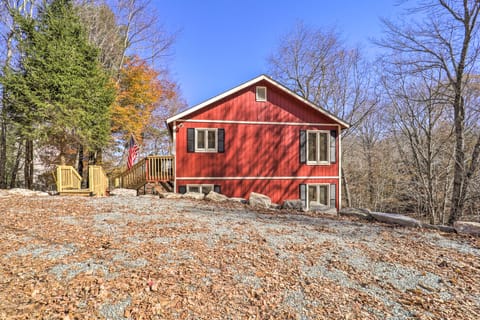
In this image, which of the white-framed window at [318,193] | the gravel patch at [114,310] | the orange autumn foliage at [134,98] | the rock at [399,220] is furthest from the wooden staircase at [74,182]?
the rock at [399,220]

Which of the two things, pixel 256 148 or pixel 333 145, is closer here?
pixel 256 148

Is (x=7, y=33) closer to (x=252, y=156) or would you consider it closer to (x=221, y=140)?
(x=221, y=140)

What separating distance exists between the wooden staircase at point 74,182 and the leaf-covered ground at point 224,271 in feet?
13.1

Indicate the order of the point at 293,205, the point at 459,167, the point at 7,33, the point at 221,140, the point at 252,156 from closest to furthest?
the point at 293,205, the point at 459,167, the point at 221,140, the point at 252,156, the point at 7,33

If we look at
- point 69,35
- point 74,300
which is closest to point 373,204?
point 74,300

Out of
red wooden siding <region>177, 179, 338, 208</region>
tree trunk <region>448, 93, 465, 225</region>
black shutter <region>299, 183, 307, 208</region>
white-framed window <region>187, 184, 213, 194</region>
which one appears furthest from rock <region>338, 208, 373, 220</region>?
white-framed window <region>187, 184, 213, 194</region>

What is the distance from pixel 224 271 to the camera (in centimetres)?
311

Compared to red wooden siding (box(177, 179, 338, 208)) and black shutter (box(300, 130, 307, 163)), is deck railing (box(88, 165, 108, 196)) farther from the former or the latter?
black shutter (box(300, 130, 307, 163))

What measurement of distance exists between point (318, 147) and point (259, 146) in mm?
3031

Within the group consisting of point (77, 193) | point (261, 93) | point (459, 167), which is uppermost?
point (261, 93)

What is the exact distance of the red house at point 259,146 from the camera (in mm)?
10492

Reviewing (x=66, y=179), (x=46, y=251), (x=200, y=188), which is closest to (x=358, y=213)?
(x=200, y=188)

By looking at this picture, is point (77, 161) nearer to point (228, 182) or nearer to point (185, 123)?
point (185, 123)

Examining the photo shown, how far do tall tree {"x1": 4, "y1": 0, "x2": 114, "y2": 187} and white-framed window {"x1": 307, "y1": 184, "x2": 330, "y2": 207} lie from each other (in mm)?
11786
